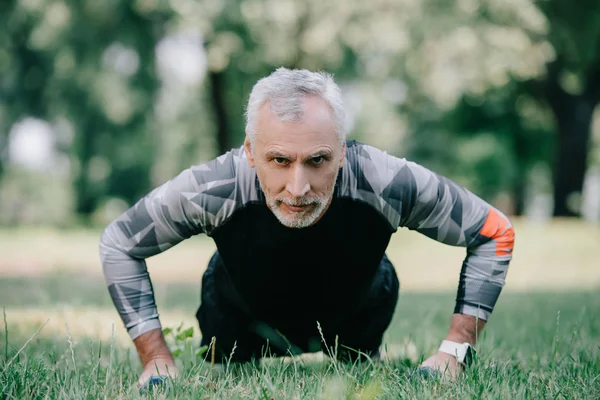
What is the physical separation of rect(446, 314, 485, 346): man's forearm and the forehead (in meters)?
1.08

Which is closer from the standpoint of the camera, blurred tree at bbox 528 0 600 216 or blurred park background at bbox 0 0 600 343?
blurred park background at bbox 0 0 600 343

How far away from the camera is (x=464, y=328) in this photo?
2.97 m

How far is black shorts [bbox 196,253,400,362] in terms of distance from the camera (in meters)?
3.40

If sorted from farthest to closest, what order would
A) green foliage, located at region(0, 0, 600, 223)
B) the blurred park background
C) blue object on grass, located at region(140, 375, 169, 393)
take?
1. green foliage, located at region(0, 0, 600, 223)
2. the blurred park background
3. blue object on grass, located at region(140, 375, 169, 393)

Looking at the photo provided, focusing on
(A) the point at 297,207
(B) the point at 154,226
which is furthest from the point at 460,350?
(B) the point at 154,226

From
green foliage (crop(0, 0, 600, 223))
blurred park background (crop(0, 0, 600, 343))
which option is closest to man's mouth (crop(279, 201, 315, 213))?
blurred park background (crop(0, 0, 600, 343))

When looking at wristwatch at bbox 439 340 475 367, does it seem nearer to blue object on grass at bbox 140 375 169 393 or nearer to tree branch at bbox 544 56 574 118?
blue object on grass at bbox 140 375 169 393

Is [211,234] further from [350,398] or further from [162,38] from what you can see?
[162,38]

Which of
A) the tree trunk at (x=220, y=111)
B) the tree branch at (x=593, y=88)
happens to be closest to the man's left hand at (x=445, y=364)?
the tree trunk at (x=220, y=111)

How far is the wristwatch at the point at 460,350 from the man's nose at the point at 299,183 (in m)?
1.03

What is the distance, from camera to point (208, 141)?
114 feet

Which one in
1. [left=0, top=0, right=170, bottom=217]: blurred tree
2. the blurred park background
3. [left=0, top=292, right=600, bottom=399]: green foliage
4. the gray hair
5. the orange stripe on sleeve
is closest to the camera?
[left=0, top=292, right=600, bottom=399]: green foliage

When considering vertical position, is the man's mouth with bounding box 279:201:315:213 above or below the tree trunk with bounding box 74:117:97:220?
above

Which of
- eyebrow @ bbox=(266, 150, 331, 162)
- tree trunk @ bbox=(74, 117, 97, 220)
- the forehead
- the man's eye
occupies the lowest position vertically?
tree trunk @ bbox=(74, 117, 97, 220)
